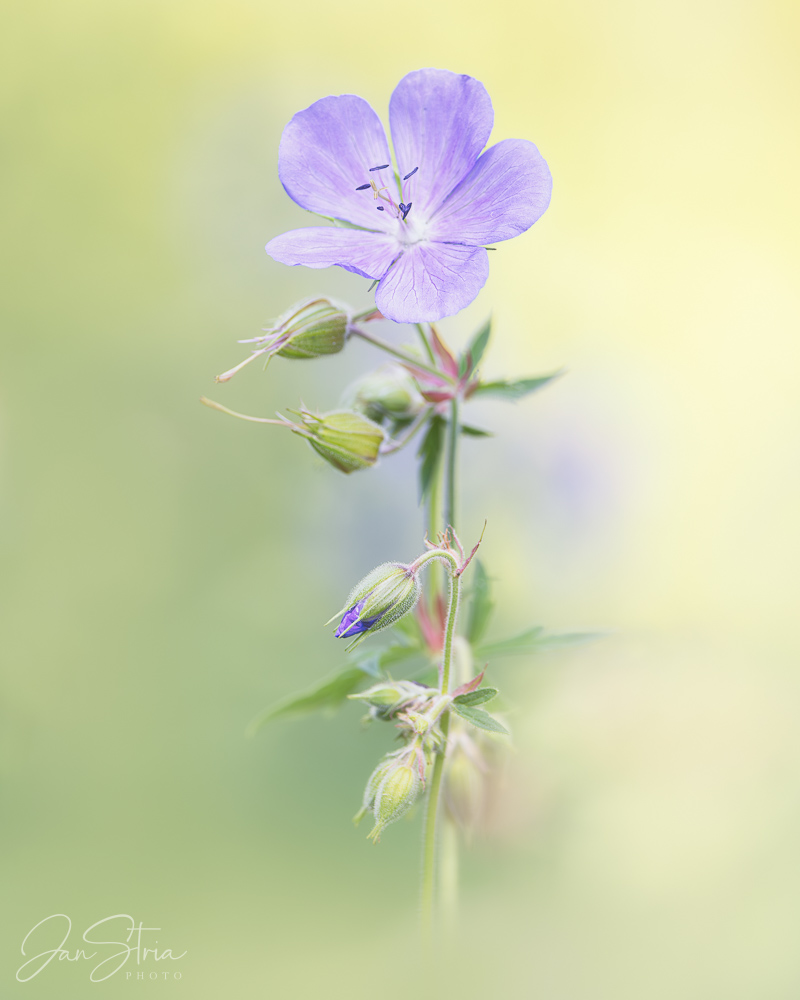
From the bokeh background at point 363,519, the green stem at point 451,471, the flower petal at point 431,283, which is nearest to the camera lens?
the flower petal at point 431,283

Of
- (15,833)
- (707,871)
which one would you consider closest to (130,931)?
(15,833)

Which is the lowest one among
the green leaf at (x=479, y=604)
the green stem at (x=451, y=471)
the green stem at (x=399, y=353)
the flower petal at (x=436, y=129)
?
the green leaf at (x=479, y=604)

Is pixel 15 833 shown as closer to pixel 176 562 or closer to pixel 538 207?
pixel 176 562

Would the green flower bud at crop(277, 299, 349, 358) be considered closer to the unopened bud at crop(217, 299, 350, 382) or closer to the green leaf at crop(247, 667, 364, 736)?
the unopened bud at crop(217, 299, 350, 382)

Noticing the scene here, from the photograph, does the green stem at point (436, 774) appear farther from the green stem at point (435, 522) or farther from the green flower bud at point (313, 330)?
the green flower bud at point (313, 330)

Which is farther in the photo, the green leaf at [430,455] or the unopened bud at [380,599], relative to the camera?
the green leaf at [430,455]

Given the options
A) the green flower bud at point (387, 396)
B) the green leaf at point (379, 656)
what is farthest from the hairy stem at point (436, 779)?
the green flower bud at point (387, 396)

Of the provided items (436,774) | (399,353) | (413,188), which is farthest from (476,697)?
(413,188)

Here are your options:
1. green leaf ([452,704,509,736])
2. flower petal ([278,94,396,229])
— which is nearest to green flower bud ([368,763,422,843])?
green leaf ([452,704,509,736])
